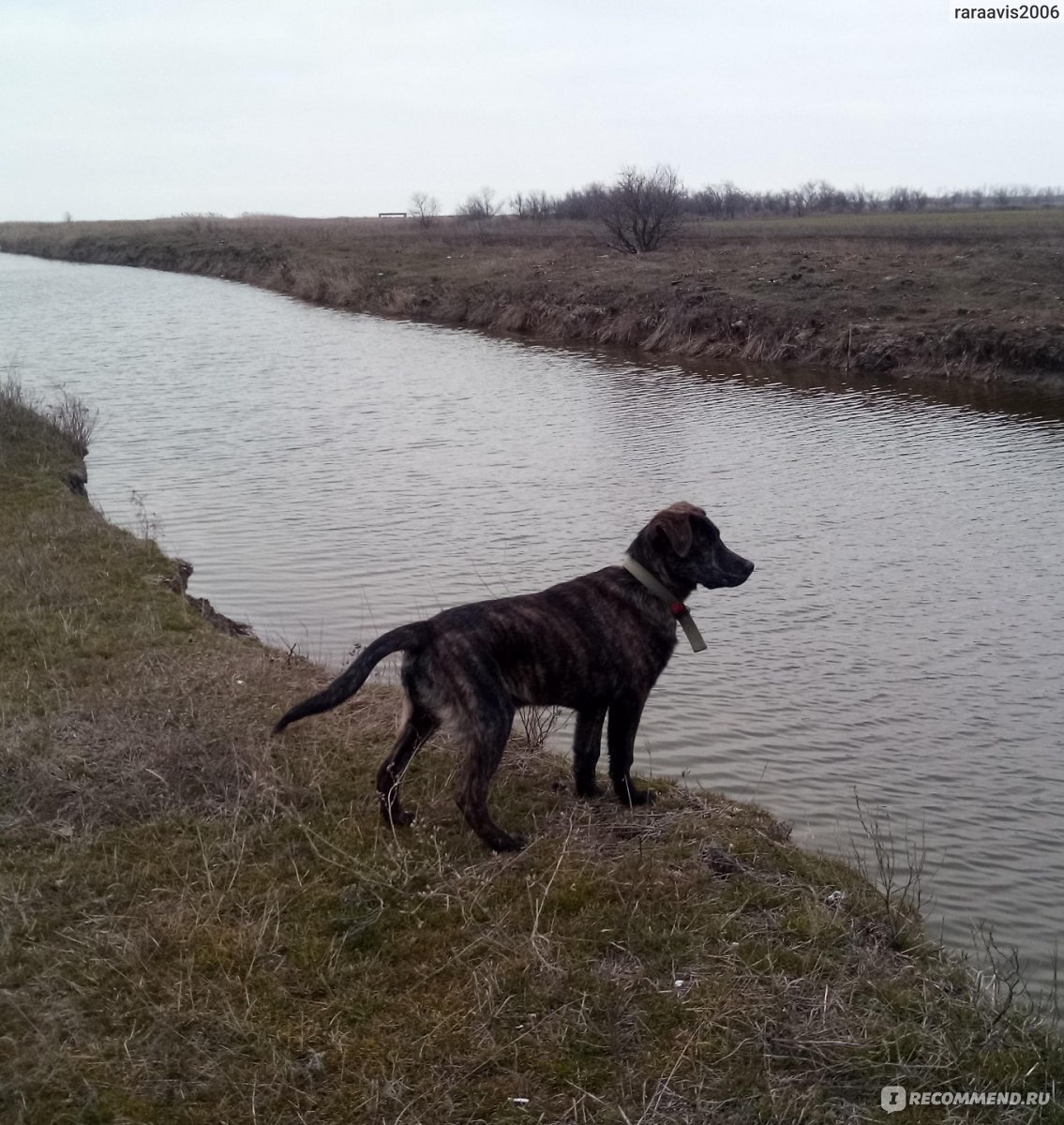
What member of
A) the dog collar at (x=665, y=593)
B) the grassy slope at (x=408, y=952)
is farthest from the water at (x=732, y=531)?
the dog collar at (x=665, y=593)

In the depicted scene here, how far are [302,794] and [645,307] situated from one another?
27.2 m

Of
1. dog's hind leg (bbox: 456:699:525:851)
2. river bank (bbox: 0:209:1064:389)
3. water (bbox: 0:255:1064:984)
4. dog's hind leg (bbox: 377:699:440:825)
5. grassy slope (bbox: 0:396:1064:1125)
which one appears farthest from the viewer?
river bank (bbox: 0:209:1064:389)

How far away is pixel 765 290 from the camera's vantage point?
30.8 metres

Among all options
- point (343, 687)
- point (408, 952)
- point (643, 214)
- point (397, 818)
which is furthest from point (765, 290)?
point (408, 952)

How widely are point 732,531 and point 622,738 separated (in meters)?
8.21

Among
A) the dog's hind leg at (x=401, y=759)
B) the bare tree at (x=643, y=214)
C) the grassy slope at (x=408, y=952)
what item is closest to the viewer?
the grassy slope at (x=408, y=952)

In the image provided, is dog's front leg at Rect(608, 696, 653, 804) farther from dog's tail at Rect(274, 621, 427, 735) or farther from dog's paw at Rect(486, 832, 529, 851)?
dog's tail at Rect(274, 621, 427, 735)

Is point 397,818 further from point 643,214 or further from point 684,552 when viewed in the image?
point 643,214

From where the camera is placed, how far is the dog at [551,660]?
5246 mm

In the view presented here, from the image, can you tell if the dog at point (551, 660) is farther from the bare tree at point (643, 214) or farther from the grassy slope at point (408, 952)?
the bare tree at point (643, 214)

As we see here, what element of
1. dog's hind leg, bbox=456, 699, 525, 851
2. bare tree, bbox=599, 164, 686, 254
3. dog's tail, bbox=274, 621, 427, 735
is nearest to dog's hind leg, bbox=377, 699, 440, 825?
Answer: dog's hind leg, bbox=456, 699, 525, 851

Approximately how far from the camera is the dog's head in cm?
594

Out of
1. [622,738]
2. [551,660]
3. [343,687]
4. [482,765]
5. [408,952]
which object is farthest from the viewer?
[622,738]

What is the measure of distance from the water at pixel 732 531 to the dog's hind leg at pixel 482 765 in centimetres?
210
